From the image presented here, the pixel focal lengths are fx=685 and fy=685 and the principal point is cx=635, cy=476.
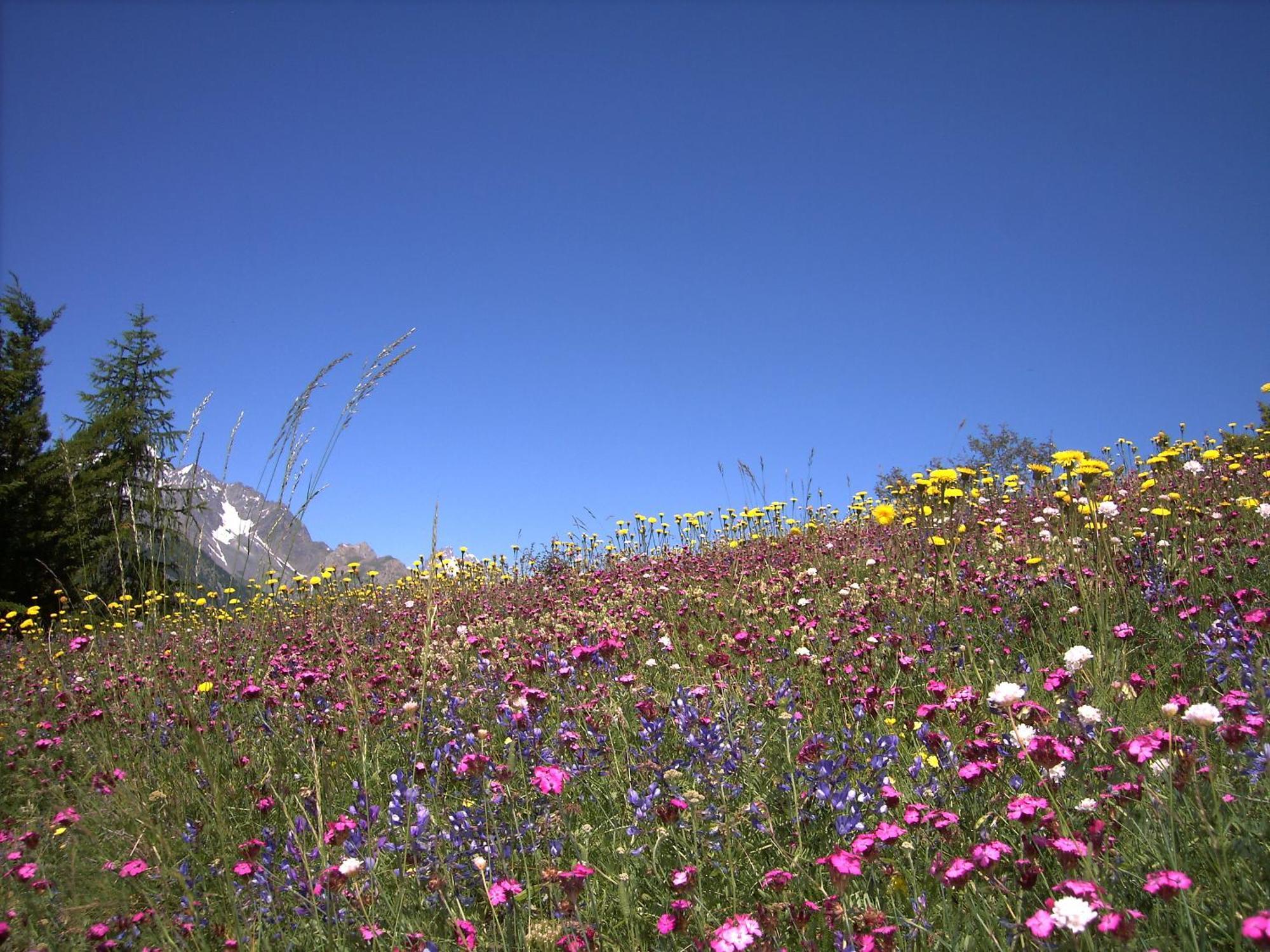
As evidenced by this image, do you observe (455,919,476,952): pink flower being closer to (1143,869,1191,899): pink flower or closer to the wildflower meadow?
the wildflower meadow

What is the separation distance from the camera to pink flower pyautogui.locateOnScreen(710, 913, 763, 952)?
59.4 inches

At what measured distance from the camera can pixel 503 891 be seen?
72.7 inches

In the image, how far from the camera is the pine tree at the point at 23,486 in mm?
19219

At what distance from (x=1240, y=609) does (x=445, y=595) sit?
7.77 metres

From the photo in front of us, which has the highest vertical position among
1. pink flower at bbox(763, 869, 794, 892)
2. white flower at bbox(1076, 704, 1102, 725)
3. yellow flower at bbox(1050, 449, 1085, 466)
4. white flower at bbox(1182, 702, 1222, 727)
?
yellow flower at bbox(1050, 449, 1085, 466)

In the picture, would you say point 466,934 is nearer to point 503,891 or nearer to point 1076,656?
point 503,891

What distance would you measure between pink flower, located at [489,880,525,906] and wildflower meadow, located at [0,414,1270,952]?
0.04 feet

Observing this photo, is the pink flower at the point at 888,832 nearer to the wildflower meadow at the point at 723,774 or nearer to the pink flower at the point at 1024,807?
the wildflower meadow at the point at 723,774

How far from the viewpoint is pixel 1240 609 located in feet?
11.5

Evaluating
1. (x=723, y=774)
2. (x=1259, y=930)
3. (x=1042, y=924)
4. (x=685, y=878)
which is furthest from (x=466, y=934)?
(x=1259, y=930)

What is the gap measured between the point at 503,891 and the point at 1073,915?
1338 millimetres

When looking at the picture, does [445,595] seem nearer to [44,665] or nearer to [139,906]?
[44,665]

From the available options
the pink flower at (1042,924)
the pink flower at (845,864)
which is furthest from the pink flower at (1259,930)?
the pink flower at (845,864)

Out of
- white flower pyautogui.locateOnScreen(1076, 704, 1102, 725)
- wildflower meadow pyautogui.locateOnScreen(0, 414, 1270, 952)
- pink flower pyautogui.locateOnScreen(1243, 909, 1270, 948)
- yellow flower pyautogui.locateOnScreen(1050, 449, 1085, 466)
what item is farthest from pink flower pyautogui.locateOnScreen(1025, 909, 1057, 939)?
yellow flower pyautogui.locateOnScreen(1050, 449, 1085, 466)
